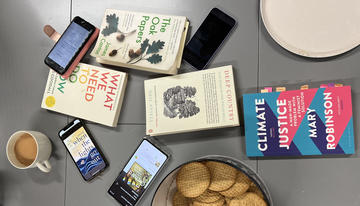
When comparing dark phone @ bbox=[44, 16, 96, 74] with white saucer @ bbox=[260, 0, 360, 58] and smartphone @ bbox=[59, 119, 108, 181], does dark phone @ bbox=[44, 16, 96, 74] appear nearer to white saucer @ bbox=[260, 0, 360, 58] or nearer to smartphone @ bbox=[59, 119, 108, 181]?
smartphone @ bbox=[59, 119, 108, 181]

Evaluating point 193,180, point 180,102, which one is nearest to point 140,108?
point 180,102

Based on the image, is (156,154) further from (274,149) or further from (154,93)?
(274,149)

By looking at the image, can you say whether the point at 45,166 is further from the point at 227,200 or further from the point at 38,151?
the point at 227,200

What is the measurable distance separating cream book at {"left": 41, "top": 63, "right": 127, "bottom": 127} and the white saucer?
1.12 ft

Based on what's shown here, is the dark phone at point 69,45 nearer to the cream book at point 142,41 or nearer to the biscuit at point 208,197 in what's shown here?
the cream book at point 142,41

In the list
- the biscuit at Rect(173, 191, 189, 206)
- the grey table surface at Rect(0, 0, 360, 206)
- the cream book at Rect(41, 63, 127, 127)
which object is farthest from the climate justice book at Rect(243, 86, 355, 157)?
the cream book at Rect(41, 63, 127, 127)

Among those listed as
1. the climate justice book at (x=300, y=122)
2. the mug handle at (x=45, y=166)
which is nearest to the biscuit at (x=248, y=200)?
the climate justice book at (x=300, y=122)

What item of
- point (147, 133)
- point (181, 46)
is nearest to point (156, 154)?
point (147, 133)

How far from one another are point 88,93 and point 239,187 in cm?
38

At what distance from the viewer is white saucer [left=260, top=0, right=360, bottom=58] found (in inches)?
22.2

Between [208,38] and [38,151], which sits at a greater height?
[208,38]

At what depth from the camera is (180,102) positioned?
607 mm

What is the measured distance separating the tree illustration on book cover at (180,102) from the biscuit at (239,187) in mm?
161

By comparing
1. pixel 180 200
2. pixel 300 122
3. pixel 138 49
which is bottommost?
pixel 180 200
